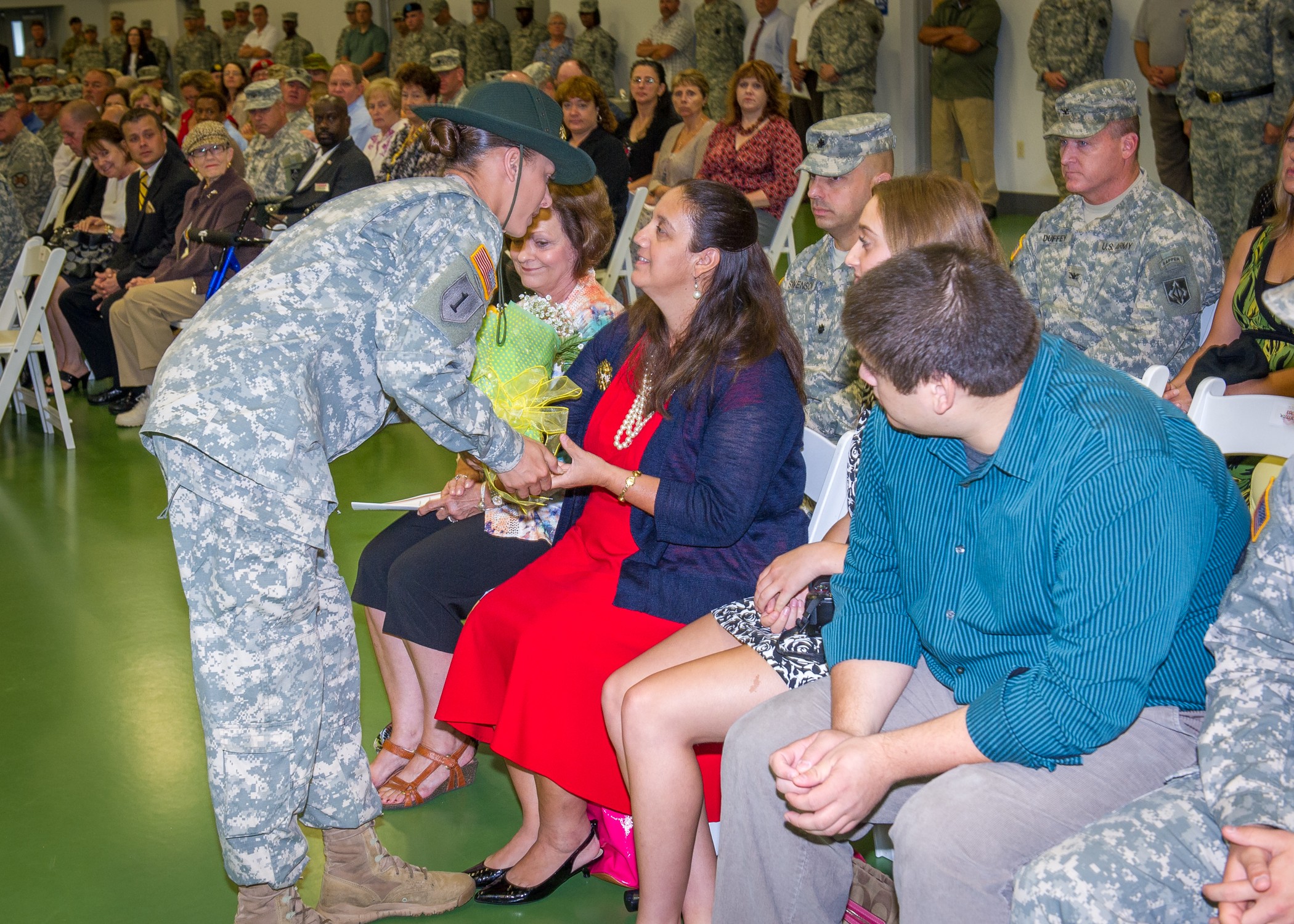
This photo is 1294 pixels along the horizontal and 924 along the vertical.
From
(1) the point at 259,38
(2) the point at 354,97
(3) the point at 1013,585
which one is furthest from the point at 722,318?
(1) the point at 259,38

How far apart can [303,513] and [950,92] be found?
904cm

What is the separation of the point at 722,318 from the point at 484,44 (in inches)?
517

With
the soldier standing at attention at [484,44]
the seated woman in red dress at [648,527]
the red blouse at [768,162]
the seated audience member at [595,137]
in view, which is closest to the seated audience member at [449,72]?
the seated audience member at [595,137]

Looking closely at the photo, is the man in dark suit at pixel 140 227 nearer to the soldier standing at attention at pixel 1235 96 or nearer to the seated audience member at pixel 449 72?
the seated audience member at pixel 449 72

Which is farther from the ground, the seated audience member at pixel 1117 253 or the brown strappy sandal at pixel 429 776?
the seated audience member at pixel 1117 253

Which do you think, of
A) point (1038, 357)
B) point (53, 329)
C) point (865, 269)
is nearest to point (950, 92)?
point (53, 329)

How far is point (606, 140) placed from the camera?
6.99m

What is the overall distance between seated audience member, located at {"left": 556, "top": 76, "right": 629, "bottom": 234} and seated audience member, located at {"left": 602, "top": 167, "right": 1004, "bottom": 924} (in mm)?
4815

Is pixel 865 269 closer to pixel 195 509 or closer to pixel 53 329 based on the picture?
pixel 195 509

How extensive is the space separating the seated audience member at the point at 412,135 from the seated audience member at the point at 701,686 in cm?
91

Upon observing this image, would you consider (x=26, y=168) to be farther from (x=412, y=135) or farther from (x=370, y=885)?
(x=370, y=885)

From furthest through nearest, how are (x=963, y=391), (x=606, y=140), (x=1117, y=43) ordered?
(x=1117, y=43) → (x=606, y=140) → (x=963, y=391)

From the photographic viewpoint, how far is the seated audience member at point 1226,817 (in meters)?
1.38

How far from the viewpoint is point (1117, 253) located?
11.5ft
